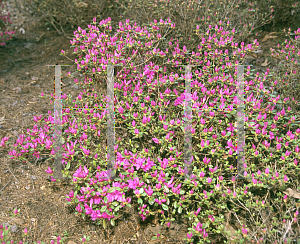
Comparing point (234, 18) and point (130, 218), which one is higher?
point (234, 18)

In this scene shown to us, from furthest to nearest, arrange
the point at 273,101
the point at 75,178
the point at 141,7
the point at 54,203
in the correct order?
the point at 141,7 < the point at 54,203 < the point at 273,101 < the point at 75,178

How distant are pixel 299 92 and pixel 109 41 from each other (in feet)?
7.31

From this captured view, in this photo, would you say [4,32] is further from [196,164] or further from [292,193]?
[292,193]

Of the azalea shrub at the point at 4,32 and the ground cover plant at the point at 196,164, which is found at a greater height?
the azalea shrub at the point at 4,32

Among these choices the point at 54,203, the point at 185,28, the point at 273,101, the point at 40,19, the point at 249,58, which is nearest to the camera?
the point at 273,101

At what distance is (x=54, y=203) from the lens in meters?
2.60

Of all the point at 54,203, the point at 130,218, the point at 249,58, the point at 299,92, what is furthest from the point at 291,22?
the point at 54,203

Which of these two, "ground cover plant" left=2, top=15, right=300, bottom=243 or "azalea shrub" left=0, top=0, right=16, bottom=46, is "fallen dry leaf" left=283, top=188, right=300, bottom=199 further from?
"azalea shrub" left=0, top=0, right=16, bottom=46

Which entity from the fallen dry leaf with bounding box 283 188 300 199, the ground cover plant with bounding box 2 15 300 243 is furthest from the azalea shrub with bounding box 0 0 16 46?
the fallen dry leaf with bounding box 283 188 300 199

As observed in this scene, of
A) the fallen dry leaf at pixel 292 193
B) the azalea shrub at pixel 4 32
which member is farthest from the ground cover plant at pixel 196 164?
the azalea shrub at pixel 4 32

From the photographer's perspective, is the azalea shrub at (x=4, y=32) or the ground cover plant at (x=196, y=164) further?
the azalea shrub at (x=4, y=32)

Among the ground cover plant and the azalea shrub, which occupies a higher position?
the azalea shrub

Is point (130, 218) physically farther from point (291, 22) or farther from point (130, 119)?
point (291, 22)

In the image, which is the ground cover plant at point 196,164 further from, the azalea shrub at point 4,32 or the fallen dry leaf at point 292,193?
the azalea shrub at point 4,32
